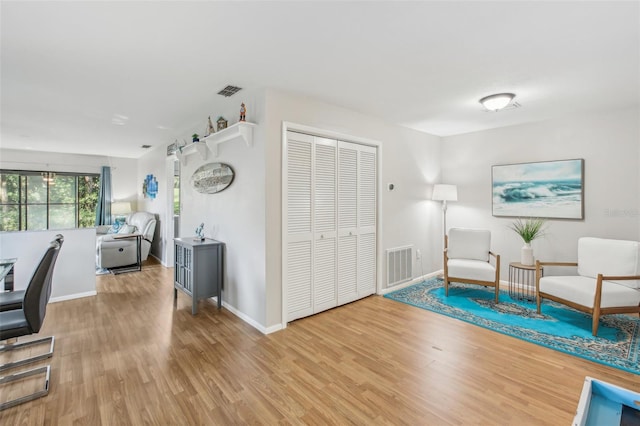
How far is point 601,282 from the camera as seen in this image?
293 cm

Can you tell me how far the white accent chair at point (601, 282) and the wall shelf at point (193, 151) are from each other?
4.44 m

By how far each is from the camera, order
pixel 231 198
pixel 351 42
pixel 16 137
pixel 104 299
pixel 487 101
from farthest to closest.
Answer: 1. pixel 16 137
2. pixel 104 299
3. pixel 231 198
4. pixel 487 101
5. pixel 351 42

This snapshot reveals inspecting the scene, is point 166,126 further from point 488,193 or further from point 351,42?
point 488,193

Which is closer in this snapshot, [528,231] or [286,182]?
[286,182]

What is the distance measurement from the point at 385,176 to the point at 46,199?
8091mm

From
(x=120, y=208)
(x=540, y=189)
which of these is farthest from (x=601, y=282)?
(x=120, y=208)

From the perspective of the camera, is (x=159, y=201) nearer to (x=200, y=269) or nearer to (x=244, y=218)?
→ (x=200, y=269)

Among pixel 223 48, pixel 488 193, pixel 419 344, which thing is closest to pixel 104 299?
pixel 223 48

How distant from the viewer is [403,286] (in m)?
4.61

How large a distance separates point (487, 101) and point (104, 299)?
5.44m

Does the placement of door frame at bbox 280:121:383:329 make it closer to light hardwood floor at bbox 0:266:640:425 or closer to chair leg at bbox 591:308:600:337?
light hardwood floor at bbox 0:266:640:425

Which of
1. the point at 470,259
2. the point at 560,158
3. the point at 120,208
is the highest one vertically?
the point at 560,158

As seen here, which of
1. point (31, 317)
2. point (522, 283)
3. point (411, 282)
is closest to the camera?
point (31, 317)

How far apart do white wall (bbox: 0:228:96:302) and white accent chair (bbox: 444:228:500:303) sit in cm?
509
